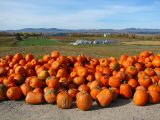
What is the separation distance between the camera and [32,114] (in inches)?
212

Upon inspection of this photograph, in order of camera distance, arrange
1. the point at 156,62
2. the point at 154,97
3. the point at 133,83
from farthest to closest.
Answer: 1. the point at 156,62
2. the point at 133,83
3. the point at 154,97

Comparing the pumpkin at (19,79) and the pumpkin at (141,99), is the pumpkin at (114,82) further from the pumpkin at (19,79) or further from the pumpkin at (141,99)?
the pumpkin at (19,79)

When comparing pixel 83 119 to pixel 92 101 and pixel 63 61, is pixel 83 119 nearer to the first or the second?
pixel 92 101

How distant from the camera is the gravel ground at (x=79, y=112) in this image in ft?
17.0

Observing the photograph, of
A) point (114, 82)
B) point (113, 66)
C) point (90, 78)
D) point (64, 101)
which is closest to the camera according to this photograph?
point (64, 101)

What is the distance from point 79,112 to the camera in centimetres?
547

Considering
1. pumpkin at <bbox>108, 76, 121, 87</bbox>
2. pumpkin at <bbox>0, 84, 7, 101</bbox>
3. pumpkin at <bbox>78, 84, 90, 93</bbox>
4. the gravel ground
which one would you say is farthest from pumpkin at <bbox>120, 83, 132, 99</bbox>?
pumpkin at <bbox>0, 84, 7, 101</bbox>

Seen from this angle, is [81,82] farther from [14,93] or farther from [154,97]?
[154,97]

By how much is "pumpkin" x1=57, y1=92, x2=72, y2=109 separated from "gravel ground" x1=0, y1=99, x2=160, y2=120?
0.25 feet

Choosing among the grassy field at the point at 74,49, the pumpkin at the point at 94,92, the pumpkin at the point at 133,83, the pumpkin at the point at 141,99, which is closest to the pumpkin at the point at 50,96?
the pumpkin at the point at 94,92

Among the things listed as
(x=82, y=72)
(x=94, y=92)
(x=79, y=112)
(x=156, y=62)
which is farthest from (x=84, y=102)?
(x=156, y=62)

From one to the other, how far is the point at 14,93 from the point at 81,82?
54.6 inches

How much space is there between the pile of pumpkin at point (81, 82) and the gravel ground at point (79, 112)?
0.41 ft

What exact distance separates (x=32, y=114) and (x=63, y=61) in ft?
7.61
